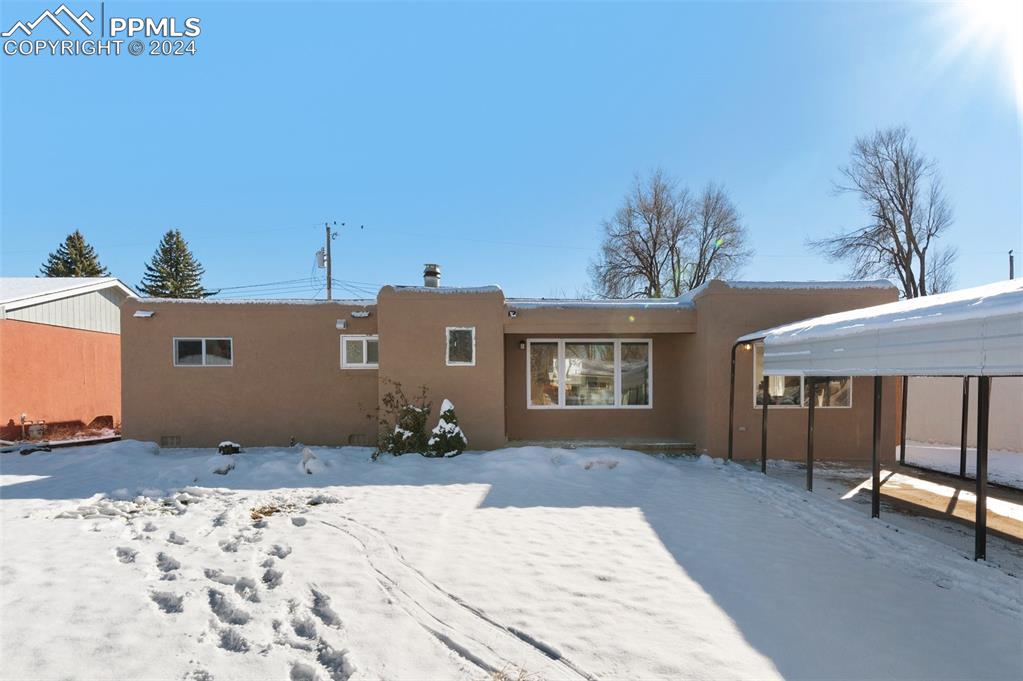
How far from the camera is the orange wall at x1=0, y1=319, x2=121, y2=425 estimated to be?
12547 millimetres

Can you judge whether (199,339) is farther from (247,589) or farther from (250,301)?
(247,589)

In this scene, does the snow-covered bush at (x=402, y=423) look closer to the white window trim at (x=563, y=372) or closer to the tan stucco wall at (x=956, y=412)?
the white window trim at (x=563, y=372)

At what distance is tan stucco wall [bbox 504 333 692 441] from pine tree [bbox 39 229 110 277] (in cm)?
3666

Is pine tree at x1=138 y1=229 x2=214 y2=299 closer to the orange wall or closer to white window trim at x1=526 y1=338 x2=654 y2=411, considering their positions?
the orange wall

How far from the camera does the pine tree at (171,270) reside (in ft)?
127

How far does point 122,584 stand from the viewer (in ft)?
12.0

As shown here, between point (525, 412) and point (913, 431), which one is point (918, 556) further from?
point (913, 431)

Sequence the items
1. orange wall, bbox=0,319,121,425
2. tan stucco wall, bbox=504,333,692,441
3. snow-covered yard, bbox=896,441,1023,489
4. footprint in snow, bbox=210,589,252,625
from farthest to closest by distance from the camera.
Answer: orange wall, bbox=0,319,121,425
tan stucco wall, bbox=504,333,692,441
snow-covered yard, bbox=896,441,1023,489
footprint in snow, bbox=210,589,252,625


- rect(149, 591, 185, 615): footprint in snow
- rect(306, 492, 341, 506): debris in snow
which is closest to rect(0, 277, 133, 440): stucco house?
rect(306, 492, 341, 506): debris in snow

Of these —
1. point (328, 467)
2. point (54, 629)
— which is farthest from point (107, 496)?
point (54, 629)

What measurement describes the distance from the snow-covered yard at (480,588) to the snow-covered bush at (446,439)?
195 cm

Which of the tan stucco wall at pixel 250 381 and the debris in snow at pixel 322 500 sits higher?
the tan stucco wall at pixel 250 381

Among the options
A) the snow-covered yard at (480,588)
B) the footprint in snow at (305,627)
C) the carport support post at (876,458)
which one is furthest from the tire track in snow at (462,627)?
the carport support post at (876,458)

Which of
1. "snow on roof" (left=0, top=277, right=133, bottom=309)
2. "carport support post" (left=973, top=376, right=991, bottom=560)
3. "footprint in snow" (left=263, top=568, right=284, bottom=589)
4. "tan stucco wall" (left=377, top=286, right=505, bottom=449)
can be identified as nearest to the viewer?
"footprint in snow" (left=263, top=568, right=284, bottom=589)
